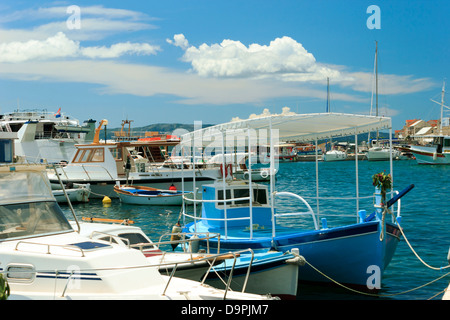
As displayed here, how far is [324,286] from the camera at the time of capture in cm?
1310

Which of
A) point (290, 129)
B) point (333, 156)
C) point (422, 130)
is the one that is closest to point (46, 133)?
point (290, 129)

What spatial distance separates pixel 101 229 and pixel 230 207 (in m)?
4.48

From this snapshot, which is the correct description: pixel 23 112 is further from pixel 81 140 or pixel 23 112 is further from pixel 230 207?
pixel 230 207

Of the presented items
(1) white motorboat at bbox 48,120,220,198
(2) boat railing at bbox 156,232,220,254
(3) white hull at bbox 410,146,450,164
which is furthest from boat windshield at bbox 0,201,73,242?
(3) white hull at bbox 410,146,450,164

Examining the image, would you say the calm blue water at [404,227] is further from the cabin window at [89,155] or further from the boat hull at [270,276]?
the cabin window at [89,155]

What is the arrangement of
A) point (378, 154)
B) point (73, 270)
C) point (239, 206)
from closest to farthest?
point (73, 270) → point (239, 206) → point (378, 154)

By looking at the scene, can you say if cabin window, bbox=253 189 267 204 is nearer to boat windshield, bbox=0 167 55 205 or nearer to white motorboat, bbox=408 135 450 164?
boat windshield, bbox=0 167 55 205

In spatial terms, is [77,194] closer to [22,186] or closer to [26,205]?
[22,186]

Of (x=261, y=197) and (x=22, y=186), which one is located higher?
(x=22, y=186)

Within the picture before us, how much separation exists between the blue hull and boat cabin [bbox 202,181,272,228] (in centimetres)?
199

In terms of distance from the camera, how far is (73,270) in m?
8.19

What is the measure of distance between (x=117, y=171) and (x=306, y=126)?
24.4m

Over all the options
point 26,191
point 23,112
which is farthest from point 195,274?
point 23,112

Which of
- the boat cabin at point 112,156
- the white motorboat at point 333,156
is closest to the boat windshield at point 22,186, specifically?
the boat cabin at point 112,156
